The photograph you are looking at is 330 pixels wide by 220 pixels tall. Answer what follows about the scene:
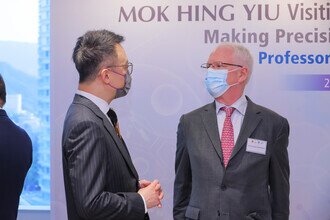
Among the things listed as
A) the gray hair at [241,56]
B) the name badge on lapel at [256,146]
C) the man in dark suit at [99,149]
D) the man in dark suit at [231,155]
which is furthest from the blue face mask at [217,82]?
the man in dark suit at [99,149]

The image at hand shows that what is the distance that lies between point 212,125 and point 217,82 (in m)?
0.27

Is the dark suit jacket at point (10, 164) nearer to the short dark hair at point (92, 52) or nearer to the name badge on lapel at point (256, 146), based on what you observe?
the short dark hair at point (92, 52)

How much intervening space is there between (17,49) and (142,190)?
283 cm

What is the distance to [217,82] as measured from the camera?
301cm

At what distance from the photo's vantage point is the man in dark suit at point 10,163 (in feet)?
9.48

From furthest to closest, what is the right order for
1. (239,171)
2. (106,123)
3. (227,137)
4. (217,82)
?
1. (217,82)
2. (227,137)
3. (239,171)
4. (106,123)

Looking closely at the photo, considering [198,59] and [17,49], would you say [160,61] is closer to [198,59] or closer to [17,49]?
[198,59]

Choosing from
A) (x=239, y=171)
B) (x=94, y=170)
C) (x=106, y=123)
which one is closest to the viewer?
(x=94, y=170)

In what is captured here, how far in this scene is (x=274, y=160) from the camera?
283 cm

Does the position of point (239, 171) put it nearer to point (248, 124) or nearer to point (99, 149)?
point (248, 124)

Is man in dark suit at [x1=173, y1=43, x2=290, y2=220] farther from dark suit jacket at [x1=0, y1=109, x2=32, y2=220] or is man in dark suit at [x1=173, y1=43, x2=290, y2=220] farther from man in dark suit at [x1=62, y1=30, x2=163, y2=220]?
dark suit jacket at [x1=0, y1=109, x2=32, y2=220]

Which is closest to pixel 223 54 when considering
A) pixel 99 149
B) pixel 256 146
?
pixel 256 146

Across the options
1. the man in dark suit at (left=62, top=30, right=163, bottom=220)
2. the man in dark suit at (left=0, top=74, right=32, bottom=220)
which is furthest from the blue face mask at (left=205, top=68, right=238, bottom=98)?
the man in dark suit at (left=0, top=74, right=32, bottom=220)

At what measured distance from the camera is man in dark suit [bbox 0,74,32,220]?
2889 mm
